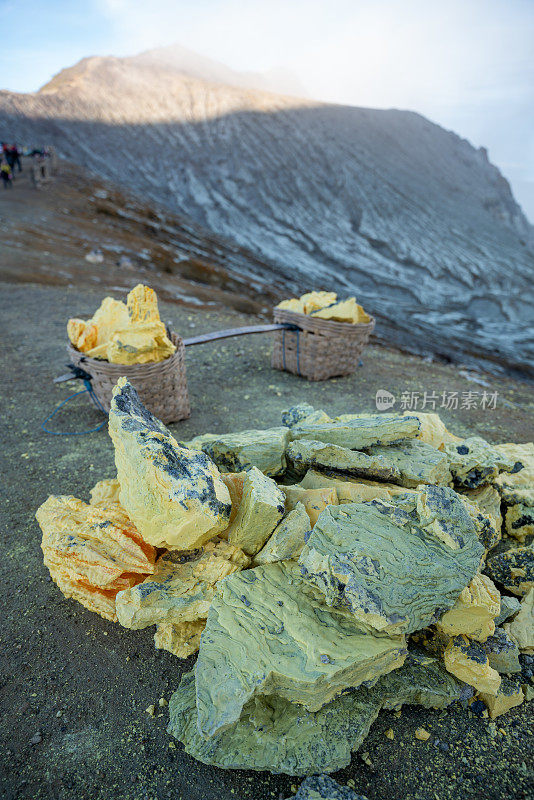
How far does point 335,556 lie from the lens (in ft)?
5.22

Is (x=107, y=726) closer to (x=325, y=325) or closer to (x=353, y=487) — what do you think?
(x=353, y=487)

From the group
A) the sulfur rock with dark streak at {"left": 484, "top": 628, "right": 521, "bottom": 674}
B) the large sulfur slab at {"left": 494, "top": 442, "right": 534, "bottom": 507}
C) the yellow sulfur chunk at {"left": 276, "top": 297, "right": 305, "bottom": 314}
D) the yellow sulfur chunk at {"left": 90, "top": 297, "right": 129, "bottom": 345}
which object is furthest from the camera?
the yellow sulfur chunk at {"left": 276, "top": 297, "right": 305, "bottom": 314}

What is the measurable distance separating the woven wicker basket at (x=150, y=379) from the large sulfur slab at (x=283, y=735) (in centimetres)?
210

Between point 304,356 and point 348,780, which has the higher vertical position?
point 304,356

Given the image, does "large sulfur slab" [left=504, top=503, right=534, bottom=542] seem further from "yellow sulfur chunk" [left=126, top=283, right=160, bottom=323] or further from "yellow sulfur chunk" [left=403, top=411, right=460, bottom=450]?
"yellow sulfur chunk" [left=126, top=283, right=160, bottom=323]

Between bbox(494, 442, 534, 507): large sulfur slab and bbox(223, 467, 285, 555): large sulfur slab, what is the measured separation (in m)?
1.29

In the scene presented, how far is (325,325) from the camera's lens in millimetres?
4438

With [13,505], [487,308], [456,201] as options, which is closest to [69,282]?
[13,505]

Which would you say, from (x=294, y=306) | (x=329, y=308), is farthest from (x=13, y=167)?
(x=329, y=308)

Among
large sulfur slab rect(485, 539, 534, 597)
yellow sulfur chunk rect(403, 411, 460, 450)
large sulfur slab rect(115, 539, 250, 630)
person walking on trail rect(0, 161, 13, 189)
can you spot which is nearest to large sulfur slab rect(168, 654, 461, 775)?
large sulfur slab rect(115, 539, 250, 630)

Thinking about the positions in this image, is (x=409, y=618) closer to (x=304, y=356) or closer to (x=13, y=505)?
(x=13, y=505)

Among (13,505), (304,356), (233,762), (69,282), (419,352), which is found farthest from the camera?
(419,352)

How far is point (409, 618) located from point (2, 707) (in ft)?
5.12

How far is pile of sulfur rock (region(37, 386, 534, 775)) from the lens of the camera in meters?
1.47
